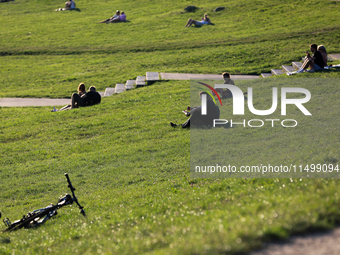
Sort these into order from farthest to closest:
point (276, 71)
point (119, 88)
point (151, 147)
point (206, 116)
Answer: point (119, 88), point (276, 71), point (206, 116), point (151, 147)

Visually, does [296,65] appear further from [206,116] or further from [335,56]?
[206,116]

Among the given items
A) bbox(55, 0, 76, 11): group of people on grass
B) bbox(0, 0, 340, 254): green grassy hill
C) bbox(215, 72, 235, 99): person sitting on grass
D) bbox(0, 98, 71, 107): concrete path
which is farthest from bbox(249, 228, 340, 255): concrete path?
bbox(55, 0, 76, 11): group of people on grass

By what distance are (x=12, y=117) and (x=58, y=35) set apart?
20.6m

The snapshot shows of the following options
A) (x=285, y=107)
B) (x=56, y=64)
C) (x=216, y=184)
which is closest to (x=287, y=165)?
(x=216, y=184)

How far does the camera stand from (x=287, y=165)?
7.70 meters

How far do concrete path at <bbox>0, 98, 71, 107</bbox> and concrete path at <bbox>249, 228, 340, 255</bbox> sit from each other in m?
17.0

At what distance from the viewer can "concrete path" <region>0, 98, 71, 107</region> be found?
64.3 ft

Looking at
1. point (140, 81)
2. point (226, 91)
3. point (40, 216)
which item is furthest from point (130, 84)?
point (40, 216)

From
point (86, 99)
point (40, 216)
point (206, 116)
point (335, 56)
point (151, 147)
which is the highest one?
point (335, 56)

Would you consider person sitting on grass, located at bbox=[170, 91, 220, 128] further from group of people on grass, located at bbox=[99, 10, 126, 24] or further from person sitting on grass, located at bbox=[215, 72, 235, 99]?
group of people on grass, located at bbox=[99, 10, 126, 24]

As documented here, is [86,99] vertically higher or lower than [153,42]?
lower

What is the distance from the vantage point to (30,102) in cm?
2002

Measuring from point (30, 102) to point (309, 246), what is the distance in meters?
18.4

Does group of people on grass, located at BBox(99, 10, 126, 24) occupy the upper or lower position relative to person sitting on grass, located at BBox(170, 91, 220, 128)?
upper
